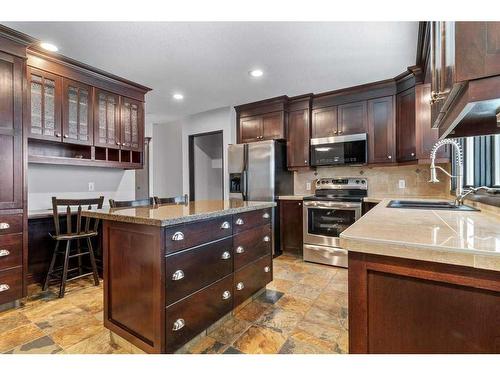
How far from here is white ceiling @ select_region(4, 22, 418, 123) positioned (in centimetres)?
215

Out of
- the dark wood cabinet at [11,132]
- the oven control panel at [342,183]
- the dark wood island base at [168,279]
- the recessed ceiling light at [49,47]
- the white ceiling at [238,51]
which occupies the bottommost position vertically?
the dark wood island base at [168,279]

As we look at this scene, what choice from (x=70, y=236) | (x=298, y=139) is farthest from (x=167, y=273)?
(x=298, y=139)

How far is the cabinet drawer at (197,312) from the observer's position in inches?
58.4

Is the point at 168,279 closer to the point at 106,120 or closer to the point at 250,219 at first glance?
the point at 250,219

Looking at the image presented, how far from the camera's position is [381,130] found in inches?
134

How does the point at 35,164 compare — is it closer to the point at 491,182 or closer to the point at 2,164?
the point at 2,164

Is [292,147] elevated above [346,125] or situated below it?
below

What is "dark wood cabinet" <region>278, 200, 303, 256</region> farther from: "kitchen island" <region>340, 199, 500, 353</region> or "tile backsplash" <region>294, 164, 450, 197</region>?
"kitchen island" <region>340, 199, 500, 353</region>

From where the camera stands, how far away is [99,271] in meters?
3.06

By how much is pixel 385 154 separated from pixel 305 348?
2673mm

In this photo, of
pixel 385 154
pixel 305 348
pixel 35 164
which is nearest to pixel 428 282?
pixel 305 348

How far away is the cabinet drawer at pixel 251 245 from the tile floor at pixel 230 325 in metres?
0.43

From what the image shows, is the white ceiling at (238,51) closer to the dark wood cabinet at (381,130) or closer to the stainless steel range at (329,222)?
the dark wood cabinet at (381,130)

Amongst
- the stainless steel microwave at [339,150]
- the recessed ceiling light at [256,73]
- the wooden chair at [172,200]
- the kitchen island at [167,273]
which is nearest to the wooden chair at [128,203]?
the wooden chair at [172,200]
